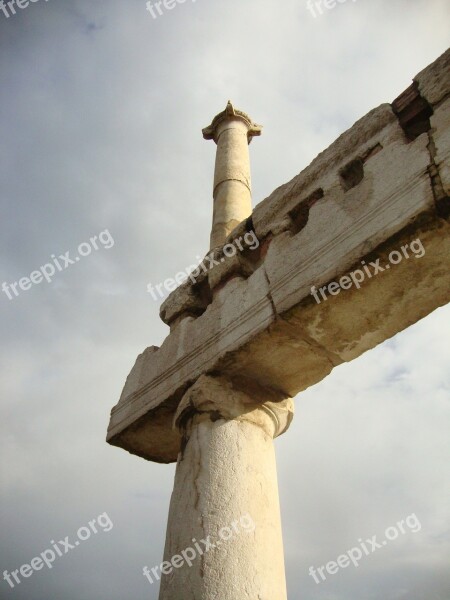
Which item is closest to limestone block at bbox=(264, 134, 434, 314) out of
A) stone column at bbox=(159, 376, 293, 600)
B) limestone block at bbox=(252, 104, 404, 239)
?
limestone block at bbox=(252, 104, 404, 239)

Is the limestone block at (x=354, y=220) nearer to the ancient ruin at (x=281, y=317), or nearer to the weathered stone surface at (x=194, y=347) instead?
the ancient ruin at (x=281, y=317)

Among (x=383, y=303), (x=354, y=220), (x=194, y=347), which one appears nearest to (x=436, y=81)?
(x=354, y=220)

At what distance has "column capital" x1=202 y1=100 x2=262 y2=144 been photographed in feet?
26.9

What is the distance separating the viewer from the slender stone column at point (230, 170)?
6.32 metres

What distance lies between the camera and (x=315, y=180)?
13.2 ft

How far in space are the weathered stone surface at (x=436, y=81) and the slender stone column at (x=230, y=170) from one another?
2566 millimetres

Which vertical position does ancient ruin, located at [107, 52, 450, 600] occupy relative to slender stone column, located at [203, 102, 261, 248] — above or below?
below

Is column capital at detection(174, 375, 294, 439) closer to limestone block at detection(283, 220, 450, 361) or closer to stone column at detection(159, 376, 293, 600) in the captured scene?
stone column at detection(159, 376, 293, 600)

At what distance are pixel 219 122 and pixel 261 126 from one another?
2.82 ft

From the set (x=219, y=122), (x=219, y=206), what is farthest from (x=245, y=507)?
(x=219, y=122)
